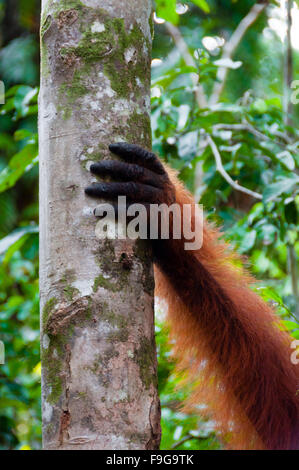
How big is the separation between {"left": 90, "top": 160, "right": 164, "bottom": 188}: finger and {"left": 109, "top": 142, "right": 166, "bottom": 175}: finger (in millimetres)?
20

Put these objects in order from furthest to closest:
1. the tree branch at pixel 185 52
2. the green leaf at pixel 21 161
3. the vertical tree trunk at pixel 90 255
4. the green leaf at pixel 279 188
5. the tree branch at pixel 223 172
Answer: the tree branch at pixel 185 52 < the tree branch at pixel 223 172 < the green leaf at pixel 21 161 < the green leaf at pixel 279 188 < the vertical tree trunk at pixel 90 255

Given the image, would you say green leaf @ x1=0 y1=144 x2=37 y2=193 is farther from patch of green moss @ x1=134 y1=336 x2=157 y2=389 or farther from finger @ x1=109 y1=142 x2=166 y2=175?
patch of green moss @ x1=134 y1=336 x2=157 y2=389

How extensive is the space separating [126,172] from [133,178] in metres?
0.09

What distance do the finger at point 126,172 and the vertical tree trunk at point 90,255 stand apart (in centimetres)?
3

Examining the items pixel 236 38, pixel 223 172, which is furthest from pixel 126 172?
pixel 236 38

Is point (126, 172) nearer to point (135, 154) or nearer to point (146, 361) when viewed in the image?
point (135, 154)

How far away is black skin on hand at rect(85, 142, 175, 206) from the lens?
5.88 feet

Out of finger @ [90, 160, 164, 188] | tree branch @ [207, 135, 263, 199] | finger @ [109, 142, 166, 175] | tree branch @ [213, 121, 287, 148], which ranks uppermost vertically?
tree branch @ [213, 121, 287, 148]

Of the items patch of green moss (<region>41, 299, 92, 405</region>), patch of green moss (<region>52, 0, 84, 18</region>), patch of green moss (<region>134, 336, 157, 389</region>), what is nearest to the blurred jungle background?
patch of green moss (<region>134, 336, 157, 389</region>)

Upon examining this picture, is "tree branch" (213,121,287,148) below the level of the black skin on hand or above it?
above

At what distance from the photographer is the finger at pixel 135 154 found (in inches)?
71.7

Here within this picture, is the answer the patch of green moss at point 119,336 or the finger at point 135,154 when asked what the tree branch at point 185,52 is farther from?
the patch of green moss at point 119,336

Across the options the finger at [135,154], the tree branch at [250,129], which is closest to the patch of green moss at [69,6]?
the finger at [135,154]
